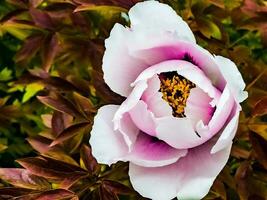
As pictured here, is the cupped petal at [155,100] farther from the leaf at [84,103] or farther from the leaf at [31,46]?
the leaf at [31,46]

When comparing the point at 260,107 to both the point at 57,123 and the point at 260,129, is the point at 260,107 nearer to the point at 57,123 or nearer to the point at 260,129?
the point at 260,129

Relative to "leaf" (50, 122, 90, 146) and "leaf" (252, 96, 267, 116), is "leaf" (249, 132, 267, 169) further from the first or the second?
"leaf" (50, 122, 90, 146)

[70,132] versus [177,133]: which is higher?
[177,133]

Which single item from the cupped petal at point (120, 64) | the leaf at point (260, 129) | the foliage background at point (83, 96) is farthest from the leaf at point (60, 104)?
the leaf at point (260, 129)

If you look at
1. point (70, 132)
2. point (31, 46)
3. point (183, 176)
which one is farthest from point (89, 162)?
A: point (31, 46)

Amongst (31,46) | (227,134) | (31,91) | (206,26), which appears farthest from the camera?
Answer: (31,91)

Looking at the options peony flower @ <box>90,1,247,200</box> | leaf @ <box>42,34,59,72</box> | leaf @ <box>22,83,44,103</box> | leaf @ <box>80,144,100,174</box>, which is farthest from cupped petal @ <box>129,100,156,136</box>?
leaf @ <box>22,83,44,103</box>

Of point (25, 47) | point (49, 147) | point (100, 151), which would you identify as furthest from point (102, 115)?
point (25, 47)
